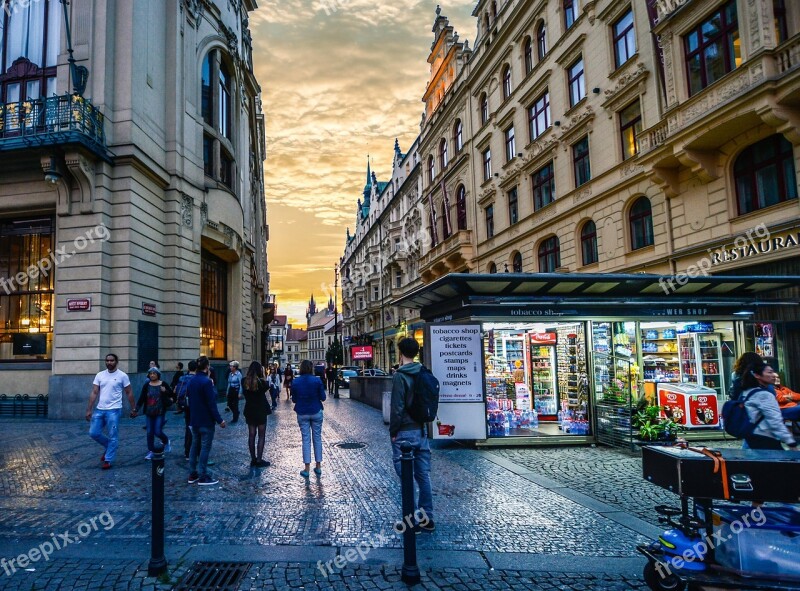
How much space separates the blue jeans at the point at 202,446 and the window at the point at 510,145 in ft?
74.3

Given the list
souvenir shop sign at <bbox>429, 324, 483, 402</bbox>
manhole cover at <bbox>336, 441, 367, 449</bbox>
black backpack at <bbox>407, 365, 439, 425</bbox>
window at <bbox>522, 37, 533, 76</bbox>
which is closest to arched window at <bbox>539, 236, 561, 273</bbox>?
window at <bbox>522, 37, 533, 76</bbox>

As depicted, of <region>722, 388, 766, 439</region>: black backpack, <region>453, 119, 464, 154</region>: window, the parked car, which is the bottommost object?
the parked car

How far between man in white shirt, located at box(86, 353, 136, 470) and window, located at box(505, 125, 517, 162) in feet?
73.1

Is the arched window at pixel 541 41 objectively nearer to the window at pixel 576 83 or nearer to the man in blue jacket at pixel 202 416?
the window at pixel 576 83

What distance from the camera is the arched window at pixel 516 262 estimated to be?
26531 mm

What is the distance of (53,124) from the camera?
15008 millimetres

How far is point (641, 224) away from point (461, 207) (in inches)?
648

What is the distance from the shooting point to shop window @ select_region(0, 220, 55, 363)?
53.8 feet

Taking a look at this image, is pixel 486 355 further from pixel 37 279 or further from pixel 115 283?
pixel 37 279

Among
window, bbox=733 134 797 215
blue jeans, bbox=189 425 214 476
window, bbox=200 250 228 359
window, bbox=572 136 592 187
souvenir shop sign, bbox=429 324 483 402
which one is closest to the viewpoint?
blue jeans, bbox=189 425 214 476

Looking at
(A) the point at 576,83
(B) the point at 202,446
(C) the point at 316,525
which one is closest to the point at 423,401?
(C) the point at 316,525

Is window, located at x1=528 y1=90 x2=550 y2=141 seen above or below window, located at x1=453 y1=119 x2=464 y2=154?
below

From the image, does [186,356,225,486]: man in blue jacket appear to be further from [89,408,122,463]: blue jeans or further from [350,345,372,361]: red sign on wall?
[350,345,372,361]: red sign on wall

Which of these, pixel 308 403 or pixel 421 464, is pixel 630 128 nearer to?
pixel 308 403
